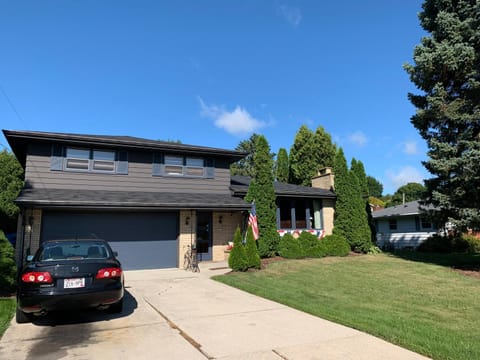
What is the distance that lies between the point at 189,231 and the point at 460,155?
11431 millimetres

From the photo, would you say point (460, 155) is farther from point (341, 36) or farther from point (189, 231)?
point (189, 231)

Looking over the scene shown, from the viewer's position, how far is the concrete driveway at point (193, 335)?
4.18 m

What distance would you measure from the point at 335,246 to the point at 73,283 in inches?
530

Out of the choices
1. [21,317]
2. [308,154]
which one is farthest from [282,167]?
[21,317]

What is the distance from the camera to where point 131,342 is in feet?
15.3

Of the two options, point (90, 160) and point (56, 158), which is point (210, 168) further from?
point (56, 158)

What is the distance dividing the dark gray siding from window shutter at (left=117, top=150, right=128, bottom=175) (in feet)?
0.52

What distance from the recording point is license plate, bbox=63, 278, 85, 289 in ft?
17.3

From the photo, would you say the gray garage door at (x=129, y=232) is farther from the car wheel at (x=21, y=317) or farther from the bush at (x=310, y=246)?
the car wheel at (x=21, y=317)

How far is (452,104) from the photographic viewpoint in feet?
41.0

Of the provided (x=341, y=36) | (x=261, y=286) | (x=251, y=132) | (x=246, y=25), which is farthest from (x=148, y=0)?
(x=251, y=132)

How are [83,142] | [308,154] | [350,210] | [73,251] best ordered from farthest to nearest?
[308,154], [350,210], [83,142], [73,251]

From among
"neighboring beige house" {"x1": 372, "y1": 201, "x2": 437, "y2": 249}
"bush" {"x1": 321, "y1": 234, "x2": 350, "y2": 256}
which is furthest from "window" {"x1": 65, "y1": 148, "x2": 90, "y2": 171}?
"neighboring beige house" {"x1": 372, "y1": 201, "x2": 437, "y2": 249}

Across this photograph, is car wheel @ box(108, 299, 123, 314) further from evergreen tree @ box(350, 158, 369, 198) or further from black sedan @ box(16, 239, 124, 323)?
evergreen tree @ box(350, 158, 369, 198)
